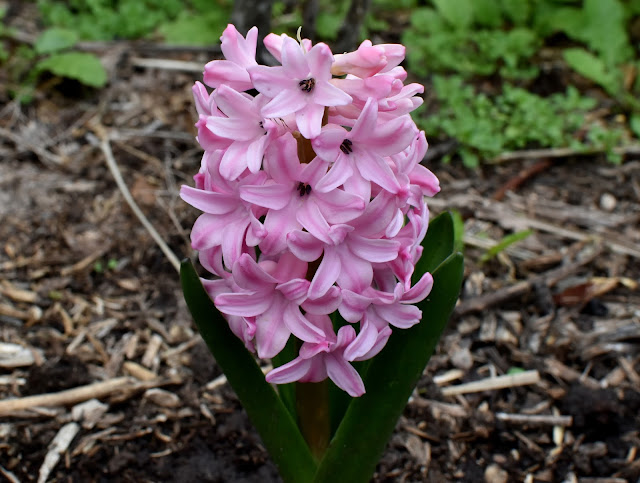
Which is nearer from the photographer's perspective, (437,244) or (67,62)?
(437,244)

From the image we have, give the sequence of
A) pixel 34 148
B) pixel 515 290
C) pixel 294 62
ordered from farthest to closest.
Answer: pixel 34 148 < pixel 515 290 < pixel 294 62

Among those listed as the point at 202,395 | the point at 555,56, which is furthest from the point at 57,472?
the point at 555,56

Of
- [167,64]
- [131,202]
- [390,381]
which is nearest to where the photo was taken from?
[390,381]

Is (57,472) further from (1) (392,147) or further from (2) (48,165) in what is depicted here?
(2) (48,165)

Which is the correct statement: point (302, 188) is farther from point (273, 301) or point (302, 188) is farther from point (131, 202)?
point (131, 202)

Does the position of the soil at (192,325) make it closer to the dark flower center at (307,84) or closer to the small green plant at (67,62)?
the small green plant at (67,62)

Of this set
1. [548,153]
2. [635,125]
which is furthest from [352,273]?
[635,125]

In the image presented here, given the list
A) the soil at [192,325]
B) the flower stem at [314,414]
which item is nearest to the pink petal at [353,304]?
the flower stem at [314,414]
